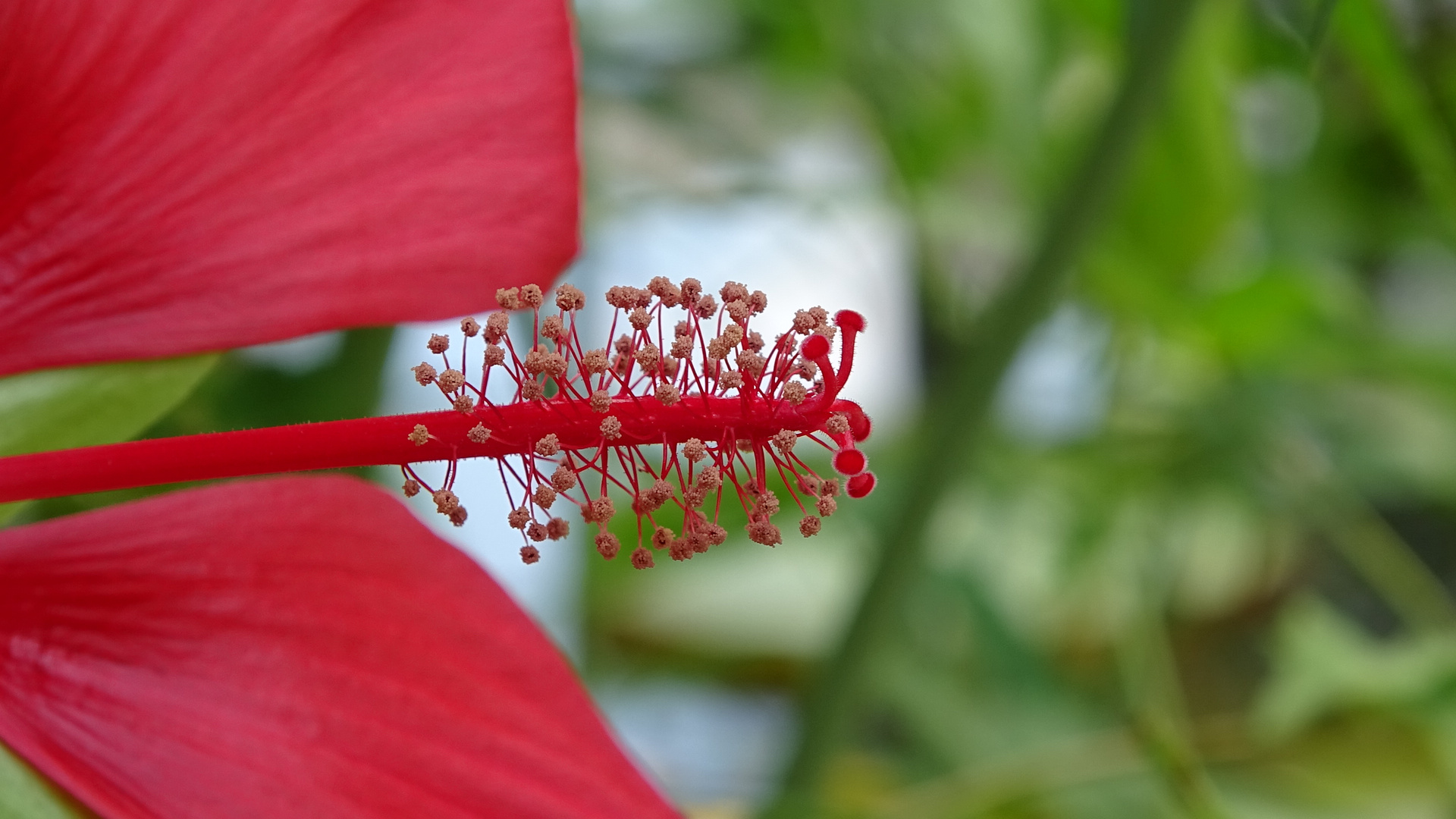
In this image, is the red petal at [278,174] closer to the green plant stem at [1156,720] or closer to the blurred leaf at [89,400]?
the blurred leaf at [89,400]

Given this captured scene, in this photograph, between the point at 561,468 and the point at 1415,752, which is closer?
the point at 561,468

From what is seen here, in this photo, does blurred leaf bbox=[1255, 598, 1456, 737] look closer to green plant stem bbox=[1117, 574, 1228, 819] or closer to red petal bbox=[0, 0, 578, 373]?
green plant stem bbox=[1117, 574, 1228, 819]

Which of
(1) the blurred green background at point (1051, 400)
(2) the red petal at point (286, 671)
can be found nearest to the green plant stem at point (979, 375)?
(1) the blurred green background at point (1051, 400)

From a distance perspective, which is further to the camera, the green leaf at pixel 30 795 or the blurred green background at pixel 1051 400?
the blurred green background at pixel 1051 400

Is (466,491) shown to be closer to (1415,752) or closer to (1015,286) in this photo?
(1015,286)

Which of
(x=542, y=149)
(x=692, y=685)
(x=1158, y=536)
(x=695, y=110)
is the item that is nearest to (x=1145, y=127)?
(x=542, y=149)

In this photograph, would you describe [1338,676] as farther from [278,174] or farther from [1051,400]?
[278,174]

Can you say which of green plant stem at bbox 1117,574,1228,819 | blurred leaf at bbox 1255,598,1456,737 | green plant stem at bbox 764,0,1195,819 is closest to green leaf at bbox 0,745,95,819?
green plant stem at bbox 764,0,1195,819
